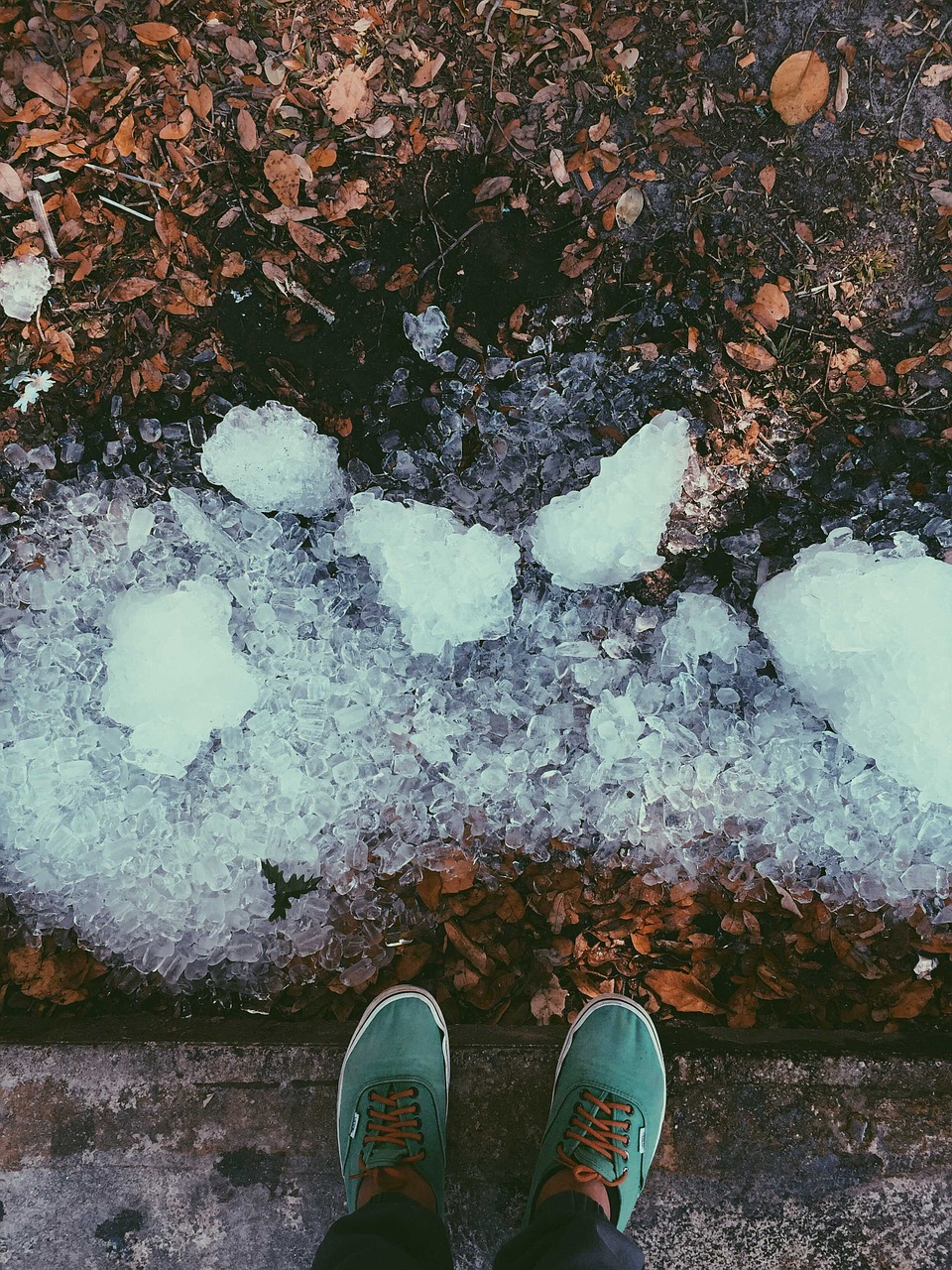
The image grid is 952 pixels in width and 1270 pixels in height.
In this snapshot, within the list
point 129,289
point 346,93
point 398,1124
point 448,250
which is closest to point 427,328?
point 448,250

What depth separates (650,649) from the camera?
2.32 m

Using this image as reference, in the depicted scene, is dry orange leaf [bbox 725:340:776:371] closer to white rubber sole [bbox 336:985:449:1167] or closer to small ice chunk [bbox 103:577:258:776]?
small ice chunk [bbox 103:577:258:776]

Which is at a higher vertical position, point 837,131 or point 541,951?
point 837,131

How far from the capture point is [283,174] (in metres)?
2.36

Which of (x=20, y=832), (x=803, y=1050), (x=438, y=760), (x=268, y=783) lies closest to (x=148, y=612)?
(x=268, y=783)

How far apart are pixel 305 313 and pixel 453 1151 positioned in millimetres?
2525

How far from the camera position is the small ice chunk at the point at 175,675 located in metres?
2.14

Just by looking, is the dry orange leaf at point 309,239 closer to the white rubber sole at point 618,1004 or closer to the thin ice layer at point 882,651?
the thin ice layer at point 882,651

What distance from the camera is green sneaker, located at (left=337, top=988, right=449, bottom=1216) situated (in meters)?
2.09

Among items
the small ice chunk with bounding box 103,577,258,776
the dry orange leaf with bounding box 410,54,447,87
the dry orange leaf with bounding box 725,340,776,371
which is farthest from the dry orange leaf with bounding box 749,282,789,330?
the small ice chunk with bounding box 103,577,258,776

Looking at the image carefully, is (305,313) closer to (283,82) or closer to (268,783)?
(283,82)

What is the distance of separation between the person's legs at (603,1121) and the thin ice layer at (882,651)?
1.06m

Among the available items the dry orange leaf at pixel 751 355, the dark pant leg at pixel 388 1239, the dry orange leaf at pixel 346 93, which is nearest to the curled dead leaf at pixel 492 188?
the dry orange leaf at pixel 346 93

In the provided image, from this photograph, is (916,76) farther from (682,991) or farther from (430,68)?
(682,991)
